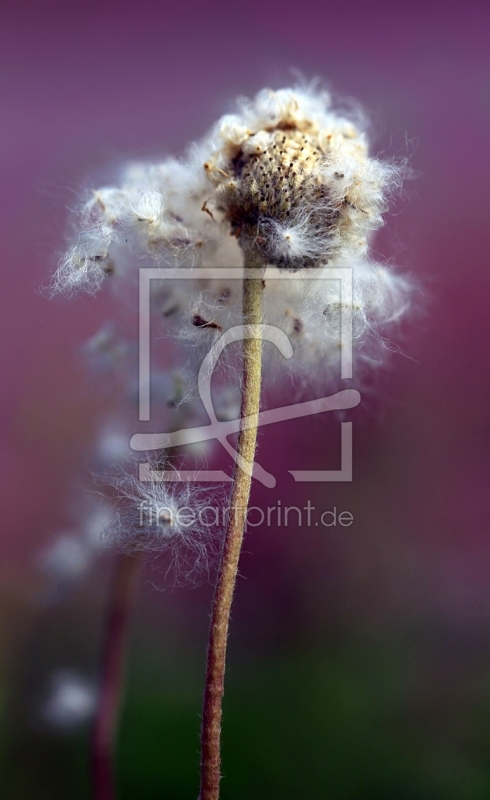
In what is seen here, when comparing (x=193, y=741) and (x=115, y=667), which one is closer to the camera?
(x=115, y=667)

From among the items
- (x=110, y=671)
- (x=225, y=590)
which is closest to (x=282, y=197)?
(x=225, y=590)

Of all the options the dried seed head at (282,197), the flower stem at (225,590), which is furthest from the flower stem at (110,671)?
the dried seed head at (282,197)

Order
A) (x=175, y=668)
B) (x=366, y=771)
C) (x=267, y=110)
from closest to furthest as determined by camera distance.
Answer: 1. (x=267, y=110)
2. (x=366, y=771)
3. (x=175, y=668)

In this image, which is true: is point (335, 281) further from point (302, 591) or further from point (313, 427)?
point (302, 591)

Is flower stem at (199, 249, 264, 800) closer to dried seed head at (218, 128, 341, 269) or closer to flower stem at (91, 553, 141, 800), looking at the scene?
dried seed head at (218, 128, 341, 269)

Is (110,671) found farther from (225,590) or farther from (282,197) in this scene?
(282,197)

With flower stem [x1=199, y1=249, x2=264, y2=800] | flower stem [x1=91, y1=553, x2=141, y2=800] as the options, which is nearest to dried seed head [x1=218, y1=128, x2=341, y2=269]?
flower stem [x1=199, y1=249, x2=264, y2=800]

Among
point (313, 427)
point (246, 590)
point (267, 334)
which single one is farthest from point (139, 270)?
point (246, 590)
